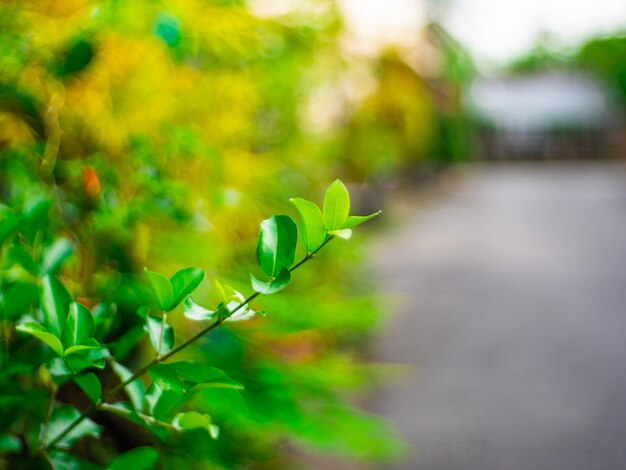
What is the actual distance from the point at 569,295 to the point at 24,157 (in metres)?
4.28

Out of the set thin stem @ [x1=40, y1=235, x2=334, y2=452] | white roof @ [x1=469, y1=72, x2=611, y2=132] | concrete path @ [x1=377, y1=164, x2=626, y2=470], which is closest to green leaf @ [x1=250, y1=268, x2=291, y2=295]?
thin stem @ [x1=40, y1=235, x2=334, y2=452]

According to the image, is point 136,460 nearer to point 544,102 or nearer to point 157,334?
point 157,334

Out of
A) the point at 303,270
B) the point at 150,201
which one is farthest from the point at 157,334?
the point at 303,270

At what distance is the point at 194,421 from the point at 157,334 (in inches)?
1.9

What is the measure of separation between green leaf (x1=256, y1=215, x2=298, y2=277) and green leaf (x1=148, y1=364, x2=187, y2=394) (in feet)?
0.22

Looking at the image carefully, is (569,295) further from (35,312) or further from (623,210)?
(623,210)

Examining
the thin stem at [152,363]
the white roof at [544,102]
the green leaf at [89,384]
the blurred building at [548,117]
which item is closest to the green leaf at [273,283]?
the thin stem at [152,363]

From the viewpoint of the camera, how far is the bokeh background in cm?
57

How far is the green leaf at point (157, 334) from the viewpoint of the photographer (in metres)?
0.34

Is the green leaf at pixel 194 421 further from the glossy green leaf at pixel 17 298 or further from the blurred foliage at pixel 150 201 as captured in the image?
the glossy green leaf at pixel 17 298

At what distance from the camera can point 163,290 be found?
12.1 inches

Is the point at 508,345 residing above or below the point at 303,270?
below

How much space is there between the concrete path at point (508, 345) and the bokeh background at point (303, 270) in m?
0.02

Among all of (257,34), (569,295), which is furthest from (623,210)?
(257,34)
